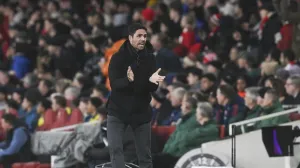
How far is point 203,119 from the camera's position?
1377cm

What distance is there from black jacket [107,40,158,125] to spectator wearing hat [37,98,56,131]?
20.1ft

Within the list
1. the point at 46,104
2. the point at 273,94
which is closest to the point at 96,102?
the point at 46,104

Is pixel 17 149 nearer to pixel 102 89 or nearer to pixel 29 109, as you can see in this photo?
pixel 102 89

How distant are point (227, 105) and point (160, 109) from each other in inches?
70.4

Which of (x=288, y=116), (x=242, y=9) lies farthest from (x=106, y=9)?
(x=288, y=116)

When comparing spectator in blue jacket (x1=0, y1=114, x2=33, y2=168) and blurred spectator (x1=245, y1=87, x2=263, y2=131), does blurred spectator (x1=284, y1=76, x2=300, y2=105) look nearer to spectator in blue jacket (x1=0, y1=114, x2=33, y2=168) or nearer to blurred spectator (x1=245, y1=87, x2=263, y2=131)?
blurred spectator (x1=245, y1=87, x2=263, y2=131)

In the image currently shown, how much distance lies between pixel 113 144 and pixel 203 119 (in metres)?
3.13

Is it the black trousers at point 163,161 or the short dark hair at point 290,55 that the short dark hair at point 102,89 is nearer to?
the short dark hair at point 290,55

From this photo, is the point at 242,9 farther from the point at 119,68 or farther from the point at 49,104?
the point at 119,68

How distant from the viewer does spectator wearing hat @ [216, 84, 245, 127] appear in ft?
47.7

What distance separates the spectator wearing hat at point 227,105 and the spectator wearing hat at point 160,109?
1339mm

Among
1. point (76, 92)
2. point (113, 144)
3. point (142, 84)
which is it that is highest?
point (76, 92)

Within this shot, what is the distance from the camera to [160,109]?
16156 millimetres

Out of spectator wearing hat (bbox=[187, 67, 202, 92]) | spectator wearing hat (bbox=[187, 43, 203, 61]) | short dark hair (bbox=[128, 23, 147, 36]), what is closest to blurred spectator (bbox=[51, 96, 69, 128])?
spectator wearing hat (bbox=[187, 67, 202, 92])
